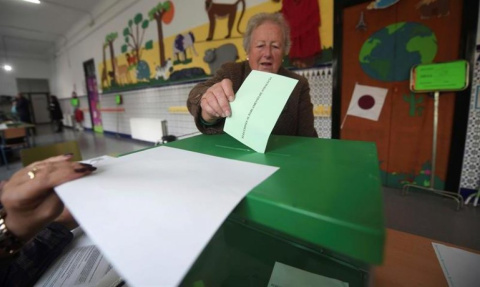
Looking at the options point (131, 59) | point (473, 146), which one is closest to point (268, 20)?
point (473, 146)

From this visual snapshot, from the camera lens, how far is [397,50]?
190cm

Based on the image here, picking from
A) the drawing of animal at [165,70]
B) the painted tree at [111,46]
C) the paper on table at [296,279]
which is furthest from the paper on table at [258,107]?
the painted tree at [111,46]

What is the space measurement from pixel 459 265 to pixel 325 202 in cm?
48

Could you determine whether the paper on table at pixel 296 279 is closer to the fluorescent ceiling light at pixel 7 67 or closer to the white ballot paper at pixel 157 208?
the white ballot paper at pixel 157 208

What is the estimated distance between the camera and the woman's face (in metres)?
1.05

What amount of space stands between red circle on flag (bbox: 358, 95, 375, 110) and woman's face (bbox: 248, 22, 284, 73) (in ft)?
4.77

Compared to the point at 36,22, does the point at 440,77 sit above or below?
below

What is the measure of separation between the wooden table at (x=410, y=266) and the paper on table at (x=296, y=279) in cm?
12

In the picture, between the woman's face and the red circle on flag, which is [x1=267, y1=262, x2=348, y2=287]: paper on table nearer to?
the woman's face

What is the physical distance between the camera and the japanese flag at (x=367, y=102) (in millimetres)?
2059

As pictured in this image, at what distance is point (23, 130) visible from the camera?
12.9ft

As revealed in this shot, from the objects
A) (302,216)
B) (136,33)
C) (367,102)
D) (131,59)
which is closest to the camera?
(302,216)

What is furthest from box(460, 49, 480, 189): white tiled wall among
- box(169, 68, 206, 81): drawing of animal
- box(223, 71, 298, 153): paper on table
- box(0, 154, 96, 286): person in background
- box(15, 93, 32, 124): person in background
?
box(15, 93, 32, 124): person in background

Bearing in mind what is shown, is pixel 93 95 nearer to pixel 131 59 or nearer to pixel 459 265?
pixel 131 59
